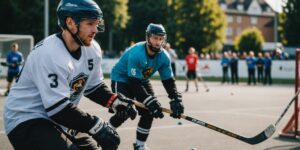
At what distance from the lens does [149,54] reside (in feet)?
18.6

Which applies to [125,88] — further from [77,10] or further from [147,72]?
[77,10]

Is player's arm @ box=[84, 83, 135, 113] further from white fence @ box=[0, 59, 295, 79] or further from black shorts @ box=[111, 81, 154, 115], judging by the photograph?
white fence @ box=[0, 59, 295, 79]

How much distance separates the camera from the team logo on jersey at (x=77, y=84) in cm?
331

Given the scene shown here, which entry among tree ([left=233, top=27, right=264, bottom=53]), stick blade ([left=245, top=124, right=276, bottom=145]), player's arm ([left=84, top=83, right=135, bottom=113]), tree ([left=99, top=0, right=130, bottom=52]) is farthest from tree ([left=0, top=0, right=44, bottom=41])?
player's arm ([left=84, top=83, right=135, bottom=113])

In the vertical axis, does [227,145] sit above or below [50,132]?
below

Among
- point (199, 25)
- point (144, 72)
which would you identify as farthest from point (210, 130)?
point (199, 25)

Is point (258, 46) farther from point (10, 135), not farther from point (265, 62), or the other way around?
point (10, 135)

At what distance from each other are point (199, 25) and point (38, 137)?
5126 cm

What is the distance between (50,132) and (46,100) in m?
0.23

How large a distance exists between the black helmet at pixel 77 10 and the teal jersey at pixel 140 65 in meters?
2.39

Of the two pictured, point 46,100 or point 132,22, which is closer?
point 46,100

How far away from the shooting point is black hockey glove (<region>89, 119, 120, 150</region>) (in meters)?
3.10

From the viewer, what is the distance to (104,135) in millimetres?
3104

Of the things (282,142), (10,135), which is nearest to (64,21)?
(10,135)
